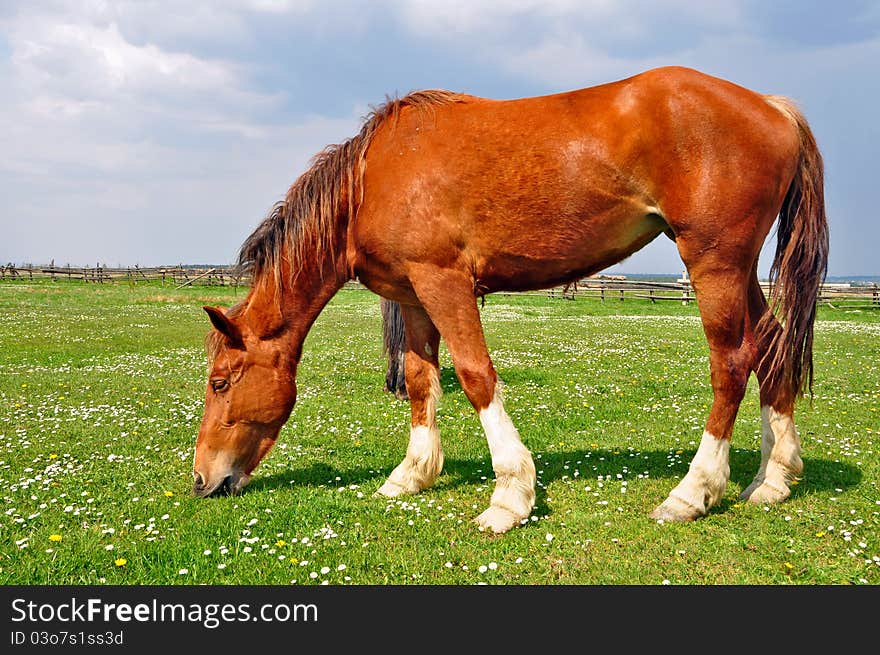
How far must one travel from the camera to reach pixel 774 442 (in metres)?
5.39

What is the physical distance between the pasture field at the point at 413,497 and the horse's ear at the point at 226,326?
4.56 feet

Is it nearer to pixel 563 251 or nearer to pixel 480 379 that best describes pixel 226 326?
pixel 480 379

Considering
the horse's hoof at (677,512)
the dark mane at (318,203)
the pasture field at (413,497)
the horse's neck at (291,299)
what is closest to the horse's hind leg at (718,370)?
the horse's hoof at (677,512)

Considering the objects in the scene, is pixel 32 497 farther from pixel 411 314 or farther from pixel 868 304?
pixel 868 304

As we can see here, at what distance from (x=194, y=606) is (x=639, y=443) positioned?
5386 millimetres

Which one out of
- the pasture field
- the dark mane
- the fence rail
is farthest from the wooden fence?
the dark mane

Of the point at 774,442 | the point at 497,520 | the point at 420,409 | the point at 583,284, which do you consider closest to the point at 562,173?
the point at 420,409

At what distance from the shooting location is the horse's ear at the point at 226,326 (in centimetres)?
508

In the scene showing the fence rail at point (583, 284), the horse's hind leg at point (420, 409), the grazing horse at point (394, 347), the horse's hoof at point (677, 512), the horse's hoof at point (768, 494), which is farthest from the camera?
the fence rail at point (583, 284)

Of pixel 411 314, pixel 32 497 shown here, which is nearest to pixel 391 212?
pixel 411 314

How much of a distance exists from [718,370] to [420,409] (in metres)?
2.59

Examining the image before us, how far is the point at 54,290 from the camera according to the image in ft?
131

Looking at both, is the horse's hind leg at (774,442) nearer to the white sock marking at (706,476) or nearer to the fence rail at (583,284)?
the white sock marking at (706,476)

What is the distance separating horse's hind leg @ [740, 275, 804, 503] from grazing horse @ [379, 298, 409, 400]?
6.01 metres
